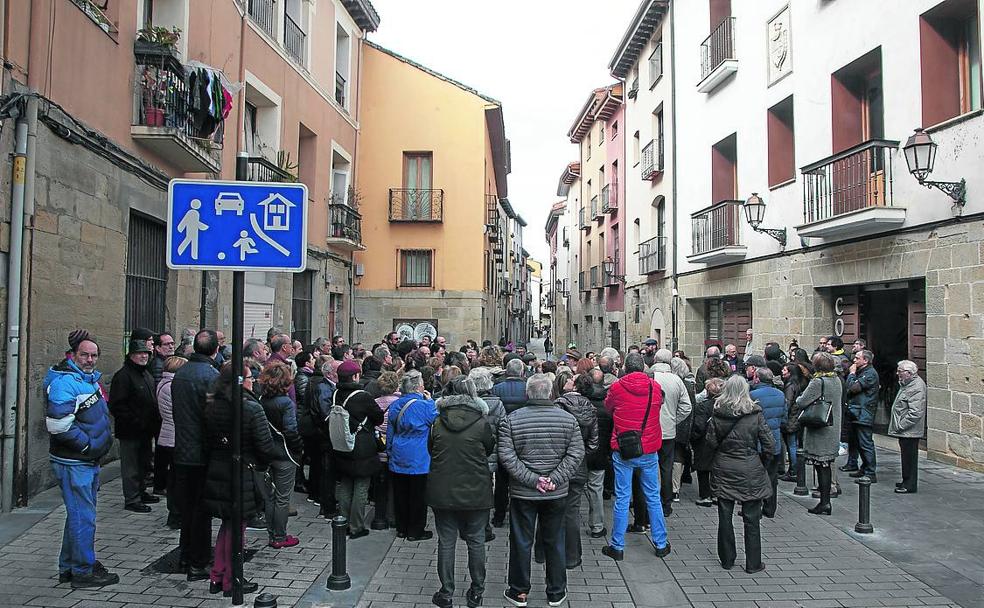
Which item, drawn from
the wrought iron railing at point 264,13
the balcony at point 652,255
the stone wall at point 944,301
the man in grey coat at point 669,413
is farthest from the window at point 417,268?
the man in grey coat at point 669,413

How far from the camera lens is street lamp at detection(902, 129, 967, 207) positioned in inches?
350

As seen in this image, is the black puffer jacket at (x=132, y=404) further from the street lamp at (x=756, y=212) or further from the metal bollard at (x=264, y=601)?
the street lamp at (x=756, y=212)

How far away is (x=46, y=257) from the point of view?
7145mm

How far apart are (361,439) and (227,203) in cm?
287

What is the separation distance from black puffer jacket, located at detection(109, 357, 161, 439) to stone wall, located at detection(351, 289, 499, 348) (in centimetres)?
1431

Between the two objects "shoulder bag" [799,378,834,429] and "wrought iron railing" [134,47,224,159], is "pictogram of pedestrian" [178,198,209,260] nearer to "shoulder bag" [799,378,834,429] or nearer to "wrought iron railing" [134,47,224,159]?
"wrought iron railing" [134,47,224,159]

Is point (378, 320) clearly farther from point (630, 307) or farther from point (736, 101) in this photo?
point (736, 101)

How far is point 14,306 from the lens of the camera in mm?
6656

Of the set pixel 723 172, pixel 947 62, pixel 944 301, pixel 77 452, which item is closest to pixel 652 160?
pixel 723 172

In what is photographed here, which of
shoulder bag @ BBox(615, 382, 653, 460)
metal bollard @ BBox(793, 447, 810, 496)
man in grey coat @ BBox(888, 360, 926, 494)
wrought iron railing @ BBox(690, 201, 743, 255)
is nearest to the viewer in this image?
shoulder bag @ BBox(615, 382, 653, 460)

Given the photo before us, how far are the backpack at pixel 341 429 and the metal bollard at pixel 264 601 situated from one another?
184 cm

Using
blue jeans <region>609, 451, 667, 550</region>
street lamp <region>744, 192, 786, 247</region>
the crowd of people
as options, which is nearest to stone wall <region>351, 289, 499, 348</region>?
street lamp <region>744, 192, 786, 247</region>

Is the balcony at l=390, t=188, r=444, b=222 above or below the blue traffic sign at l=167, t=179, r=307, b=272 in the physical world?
above

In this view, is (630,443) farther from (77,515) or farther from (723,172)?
(723,172)
